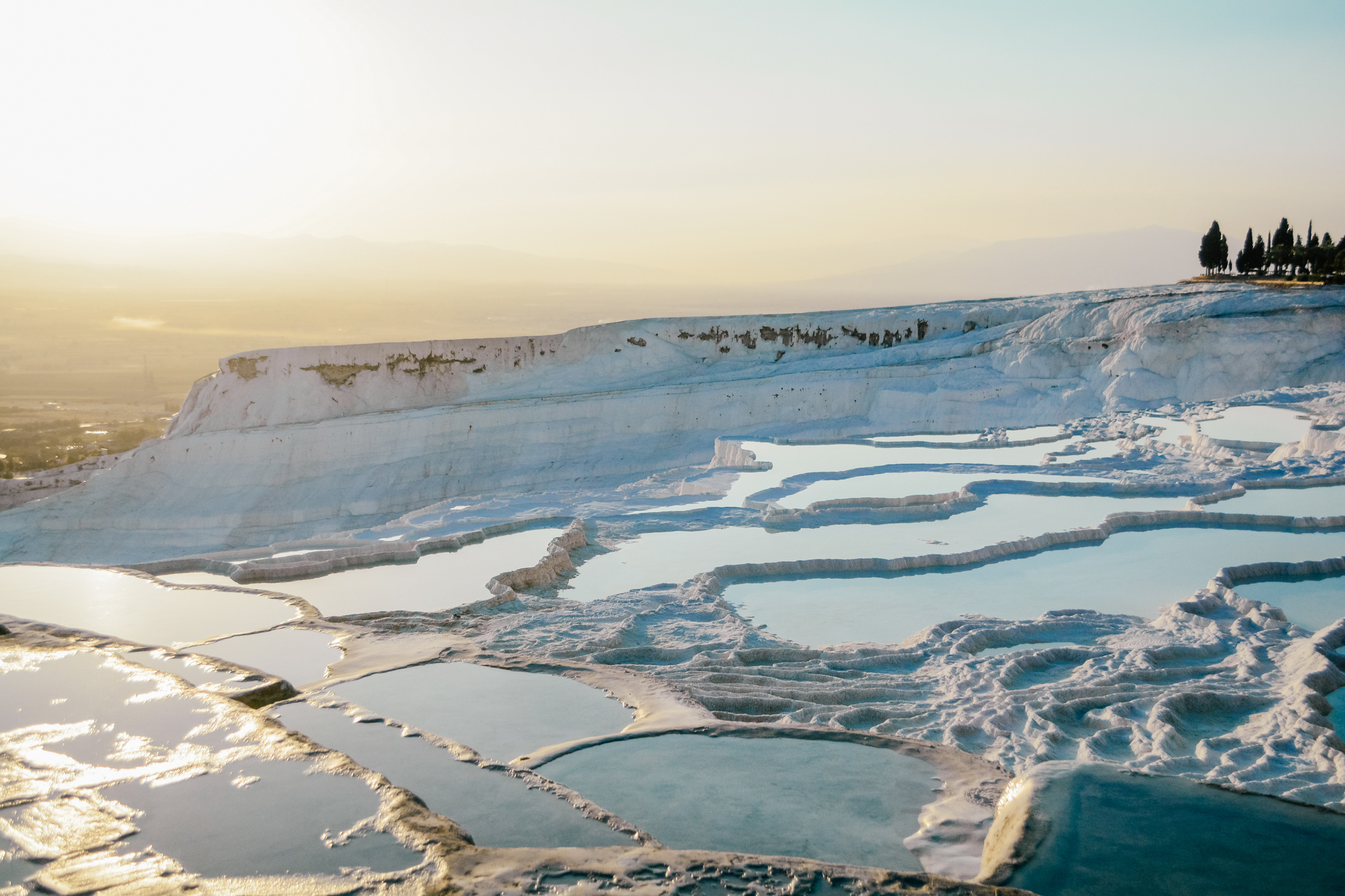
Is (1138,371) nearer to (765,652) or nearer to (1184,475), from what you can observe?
(1184,475)

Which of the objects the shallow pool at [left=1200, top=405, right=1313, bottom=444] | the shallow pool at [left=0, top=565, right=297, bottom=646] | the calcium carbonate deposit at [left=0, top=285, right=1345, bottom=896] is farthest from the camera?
the shallow pool at [left=1200, top=405, right=1313, bottom=444]

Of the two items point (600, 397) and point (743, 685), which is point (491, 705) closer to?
point (743, 685)

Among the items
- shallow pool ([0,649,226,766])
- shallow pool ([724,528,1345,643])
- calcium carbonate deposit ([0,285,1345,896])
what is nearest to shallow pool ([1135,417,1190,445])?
calcium carbonate deposit ([0,285,1345,896])

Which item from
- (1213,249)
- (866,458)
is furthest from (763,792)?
(1213,249)

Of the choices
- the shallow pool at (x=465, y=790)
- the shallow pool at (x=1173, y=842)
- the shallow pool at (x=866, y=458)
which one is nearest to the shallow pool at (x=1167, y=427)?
the shallow pool at (x=866, y=458)

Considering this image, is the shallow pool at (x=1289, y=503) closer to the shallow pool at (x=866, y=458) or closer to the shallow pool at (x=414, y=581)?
the shallow pool at (x=866, y=458)

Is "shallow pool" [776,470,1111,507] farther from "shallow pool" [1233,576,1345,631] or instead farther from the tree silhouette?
the tree silhouette

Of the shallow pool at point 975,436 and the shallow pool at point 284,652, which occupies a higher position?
the shallow pool at point 975,436
